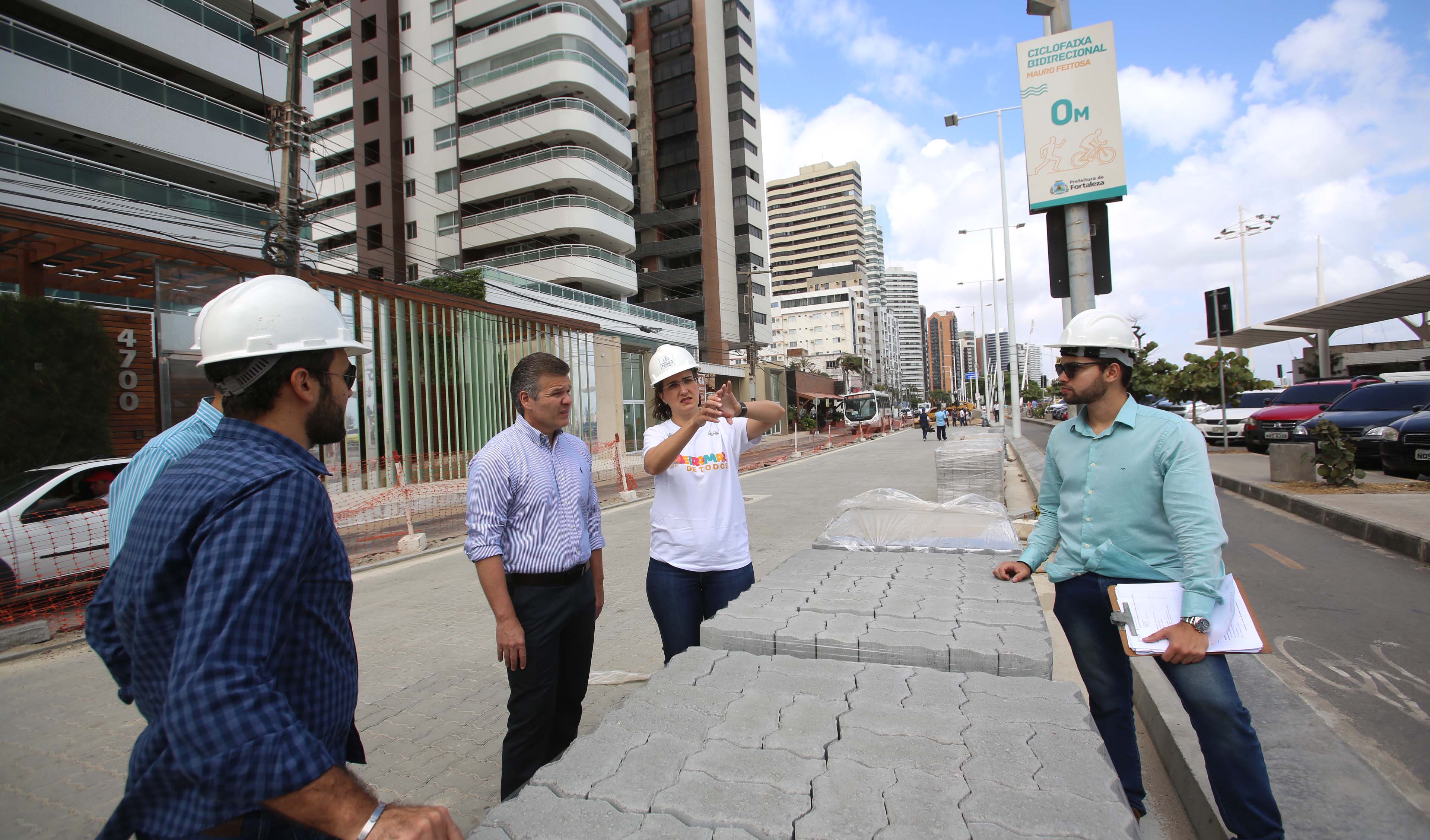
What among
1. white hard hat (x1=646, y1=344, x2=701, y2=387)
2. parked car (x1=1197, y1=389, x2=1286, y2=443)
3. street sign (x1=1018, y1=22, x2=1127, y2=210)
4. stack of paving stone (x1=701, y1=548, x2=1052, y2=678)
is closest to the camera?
stack of paving stone (x1=701, y1=548, x2=1052, y2=678)

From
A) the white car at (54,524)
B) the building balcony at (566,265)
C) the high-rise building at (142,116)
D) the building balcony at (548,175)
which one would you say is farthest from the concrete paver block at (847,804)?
the building balcony at (548,175)

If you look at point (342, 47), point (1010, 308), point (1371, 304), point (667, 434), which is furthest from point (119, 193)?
point (1371, 304)

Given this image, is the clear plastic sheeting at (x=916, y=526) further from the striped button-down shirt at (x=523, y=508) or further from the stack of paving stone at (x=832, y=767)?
the stack of paving stone at (x=832, y=767)

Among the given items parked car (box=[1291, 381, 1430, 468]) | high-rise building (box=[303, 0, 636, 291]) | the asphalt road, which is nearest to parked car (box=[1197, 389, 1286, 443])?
parked car (box=[1291, 381, 1430, 468])

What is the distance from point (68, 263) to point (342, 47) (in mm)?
40094

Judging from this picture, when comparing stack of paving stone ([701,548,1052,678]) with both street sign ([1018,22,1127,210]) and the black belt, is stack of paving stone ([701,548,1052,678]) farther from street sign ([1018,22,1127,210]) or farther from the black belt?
street sign ([1018,22,1127,210])

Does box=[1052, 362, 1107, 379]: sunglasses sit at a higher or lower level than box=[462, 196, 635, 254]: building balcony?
lower

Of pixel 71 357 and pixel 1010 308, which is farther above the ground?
pixel 1010 308

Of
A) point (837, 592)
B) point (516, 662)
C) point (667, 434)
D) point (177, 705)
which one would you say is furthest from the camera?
point (667, 434)

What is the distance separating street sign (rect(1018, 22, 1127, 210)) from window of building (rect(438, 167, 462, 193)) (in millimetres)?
41241

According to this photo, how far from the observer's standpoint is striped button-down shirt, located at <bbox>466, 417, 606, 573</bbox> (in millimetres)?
2738

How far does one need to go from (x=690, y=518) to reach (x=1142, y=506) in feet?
5.85

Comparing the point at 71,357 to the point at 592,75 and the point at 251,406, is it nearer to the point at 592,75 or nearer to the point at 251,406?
the point at 251,406

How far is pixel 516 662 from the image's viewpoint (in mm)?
2672
